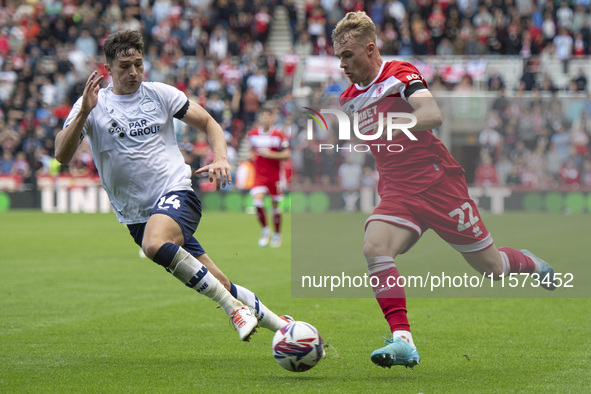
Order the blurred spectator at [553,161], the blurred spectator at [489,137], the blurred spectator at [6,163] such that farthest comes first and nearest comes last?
the blurred spectator at [6,163] < the blurred spectator at [553,161] < the blurred spectator at [489,137]

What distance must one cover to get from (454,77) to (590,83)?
3.49 meters

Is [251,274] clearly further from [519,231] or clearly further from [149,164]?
[149,164]

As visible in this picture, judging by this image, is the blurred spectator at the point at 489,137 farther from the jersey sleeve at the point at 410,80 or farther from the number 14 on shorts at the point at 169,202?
the number 14 on shorts at the point at 169,202

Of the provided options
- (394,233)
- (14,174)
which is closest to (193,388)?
(394,233)

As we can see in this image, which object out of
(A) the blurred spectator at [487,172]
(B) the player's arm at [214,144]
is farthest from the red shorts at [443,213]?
(A) the blurred spectator at [487,172]

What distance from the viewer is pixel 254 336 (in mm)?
7285

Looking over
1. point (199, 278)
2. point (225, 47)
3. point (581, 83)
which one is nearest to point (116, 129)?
point (199, 278)

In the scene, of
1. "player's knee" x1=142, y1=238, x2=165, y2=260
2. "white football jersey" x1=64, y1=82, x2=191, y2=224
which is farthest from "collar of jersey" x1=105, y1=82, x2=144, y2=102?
"player's knee" x1=142, y1=238, x2=165, y2=260

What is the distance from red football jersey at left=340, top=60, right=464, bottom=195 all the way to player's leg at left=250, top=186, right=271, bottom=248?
9.52m

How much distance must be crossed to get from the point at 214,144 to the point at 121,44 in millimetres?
902

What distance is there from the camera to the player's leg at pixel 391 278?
5512 millimetres

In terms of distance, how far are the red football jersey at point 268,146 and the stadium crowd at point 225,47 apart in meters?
3.66

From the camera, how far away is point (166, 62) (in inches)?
1117

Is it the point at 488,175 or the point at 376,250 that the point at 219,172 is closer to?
the point at 376,250
